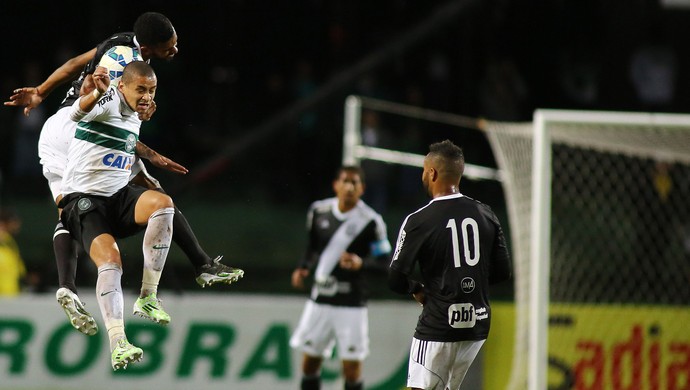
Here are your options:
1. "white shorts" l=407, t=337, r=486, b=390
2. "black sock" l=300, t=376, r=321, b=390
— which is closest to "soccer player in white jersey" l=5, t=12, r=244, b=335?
"white shorts" l=407, t=337, r=486, b=390

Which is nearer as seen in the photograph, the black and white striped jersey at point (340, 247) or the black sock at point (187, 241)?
the black sock at point (187, 241)

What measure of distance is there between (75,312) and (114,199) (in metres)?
0.55

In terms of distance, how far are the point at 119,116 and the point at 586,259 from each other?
9.75 metres

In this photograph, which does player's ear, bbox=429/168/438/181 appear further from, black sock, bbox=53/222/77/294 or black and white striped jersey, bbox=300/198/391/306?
black and white striped jersey, bbox=300/198/391/306

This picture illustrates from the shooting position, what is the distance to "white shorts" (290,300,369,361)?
1109cm

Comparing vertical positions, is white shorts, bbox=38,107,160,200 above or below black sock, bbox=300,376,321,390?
above

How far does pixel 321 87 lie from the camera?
48.2ft

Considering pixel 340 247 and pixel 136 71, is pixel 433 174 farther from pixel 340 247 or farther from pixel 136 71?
pixel 340 247

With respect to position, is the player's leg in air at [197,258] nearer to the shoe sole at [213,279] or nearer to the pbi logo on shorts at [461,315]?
the shoe sole at [213,279]

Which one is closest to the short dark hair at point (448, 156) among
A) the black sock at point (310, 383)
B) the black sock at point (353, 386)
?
the black sock at point (353, 386)

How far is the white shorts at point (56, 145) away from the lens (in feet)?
17.5

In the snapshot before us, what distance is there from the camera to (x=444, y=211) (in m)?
6.23

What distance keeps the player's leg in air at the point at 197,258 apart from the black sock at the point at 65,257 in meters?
0.41

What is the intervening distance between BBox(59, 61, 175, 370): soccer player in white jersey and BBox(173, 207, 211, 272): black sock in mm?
110
